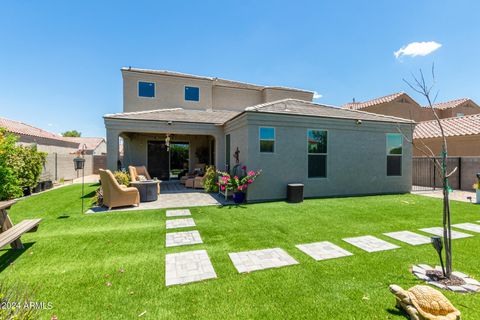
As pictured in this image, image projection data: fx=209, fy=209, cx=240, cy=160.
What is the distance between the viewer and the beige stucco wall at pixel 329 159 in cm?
855

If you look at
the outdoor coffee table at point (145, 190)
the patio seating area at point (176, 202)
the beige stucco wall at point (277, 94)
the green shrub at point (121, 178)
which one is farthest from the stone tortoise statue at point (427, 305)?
the beige stucco wall at point (277, 94)

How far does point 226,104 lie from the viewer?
1767 cm

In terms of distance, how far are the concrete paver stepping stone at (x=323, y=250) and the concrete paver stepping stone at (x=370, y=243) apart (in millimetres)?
487

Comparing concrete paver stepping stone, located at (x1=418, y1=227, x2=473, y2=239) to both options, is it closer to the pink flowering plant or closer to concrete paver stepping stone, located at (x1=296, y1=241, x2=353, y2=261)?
concrete paver stepping stone, located at (x1=296, y1=241, x2=353, y2=261)

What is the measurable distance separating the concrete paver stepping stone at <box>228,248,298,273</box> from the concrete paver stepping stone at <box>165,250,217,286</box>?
0.47 metres

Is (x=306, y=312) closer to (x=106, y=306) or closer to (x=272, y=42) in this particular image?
(x=106, y=306)

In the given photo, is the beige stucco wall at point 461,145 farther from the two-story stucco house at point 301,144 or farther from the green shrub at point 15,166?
the green shrub at point 15,166

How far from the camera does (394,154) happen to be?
10.6 m

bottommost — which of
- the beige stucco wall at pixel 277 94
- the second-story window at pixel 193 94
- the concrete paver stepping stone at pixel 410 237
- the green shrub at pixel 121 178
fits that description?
the concrete paver stepping stone at pixel 410 237

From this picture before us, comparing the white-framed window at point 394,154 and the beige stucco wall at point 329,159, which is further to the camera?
the white-framed window at point 394,154

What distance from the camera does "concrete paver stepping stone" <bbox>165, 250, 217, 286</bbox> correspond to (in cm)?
311

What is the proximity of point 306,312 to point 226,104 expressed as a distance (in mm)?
16685

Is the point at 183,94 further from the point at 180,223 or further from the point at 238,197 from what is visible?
the point at 180,223

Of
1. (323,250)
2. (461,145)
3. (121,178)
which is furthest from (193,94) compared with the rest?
(461,145)
